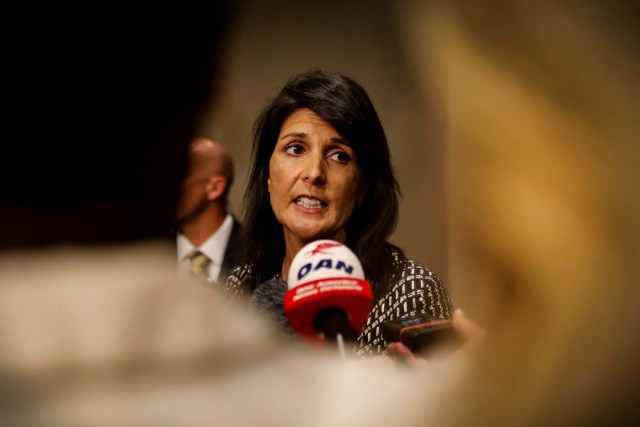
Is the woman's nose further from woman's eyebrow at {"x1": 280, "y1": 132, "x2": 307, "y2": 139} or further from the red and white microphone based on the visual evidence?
the red and white microphone

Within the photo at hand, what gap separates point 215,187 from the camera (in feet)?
3.41

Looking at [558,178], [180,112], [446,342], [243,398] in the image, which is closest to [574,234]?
[558,178]

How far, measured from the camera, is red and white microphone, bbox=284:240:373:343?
0.75 m

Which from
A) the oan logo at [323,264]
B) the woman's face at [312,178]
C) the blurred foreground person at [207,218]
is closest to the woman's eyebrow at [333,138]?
the woman's face at [312,178]

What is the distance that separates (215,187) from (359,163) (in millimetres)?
235

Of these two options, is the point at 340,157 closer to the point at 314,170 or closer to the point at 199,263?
the point at 314,170

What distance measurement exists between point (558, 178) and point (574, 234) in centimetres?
8

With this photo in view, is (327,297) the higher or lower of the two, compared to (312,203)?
lower

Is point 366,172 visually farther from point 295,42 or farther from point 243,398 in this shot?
point 243,398

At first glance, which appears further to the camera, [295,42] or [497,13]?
[295,42]

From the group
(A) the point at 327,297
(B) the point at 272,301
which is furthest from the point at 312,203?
(A) the point at 327,297

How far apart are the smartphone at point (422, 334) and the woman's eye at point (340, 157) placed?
26cm

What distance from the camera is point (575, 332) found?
0.73m

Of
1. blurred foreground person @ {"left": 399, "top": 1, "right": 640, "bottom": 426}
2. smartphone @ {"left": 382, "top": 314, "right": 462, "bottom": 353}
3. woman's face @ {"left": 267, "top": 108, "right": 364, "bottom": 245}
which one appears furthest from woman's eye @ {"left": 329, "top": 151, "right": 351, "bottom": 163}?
smartphone @ {"left": 382, "top": 314, "right": 462, "bottom": 353}
